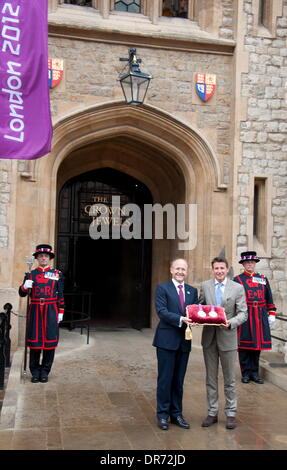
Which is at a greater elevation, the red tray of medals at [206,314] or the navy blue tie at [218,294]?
the navy blue tie at [218,294]

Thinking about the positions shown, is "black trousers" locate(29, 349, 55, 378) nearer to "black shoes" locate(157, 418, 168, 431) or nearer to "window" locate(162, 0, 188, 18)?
"black shoes" locate(157, 418, 168, 431)

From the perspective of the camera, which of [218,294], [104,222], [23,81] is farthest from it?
[104,222]

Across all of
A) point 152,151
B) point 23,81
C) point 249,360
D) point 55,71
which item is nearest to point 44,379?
point 249,360

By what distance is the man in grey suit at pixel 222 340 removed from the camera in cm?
482

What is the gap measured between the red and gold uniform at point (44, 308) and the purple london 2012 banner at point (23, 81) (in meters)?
1.59

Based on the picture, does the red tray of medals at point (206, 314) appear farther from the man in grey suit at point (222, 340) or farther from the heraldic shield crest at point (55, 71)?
the heraldic shield crest at point (55, 71)

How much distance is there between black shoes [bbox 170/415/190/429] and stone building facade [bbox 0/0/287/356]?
4.33 meters

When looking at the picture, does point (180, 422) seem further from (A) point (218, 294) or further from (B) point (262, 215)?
(B) point (262, 215)

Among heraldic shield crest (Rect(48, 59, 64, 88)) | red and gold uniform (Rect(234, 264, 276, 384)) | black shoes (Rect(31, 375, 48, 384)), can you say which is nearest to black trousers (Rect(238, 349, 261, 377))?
red and gold uniform (Rect(234, 264, 276, 384))

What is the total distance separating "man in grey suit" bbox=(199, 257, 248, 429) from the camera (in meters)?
4.82

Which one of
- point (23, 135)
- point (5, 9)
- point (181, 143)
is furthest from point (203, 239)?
point (5, 9)

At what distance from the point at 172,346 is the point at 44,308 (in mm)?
2267

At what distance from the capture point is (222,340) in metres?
4.84

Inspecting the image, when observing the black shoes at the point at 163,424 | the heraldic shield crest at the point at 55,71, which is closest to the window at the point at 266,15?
the heraldic shield crest at the point at 55,71
